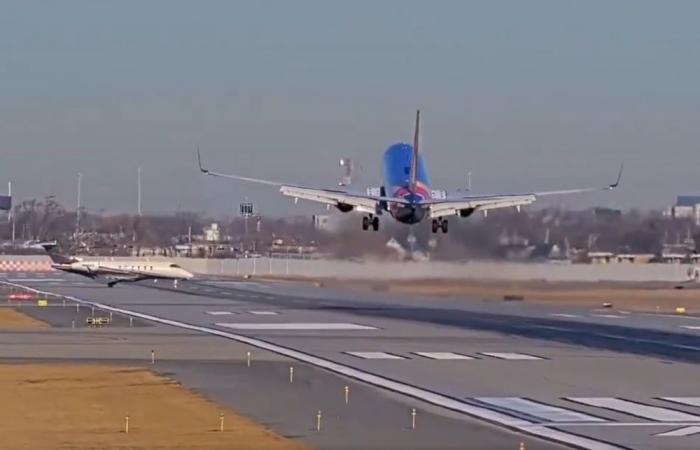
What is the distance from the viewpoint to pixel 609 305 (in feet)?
270

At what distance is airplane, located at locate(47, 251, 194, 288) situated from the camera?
4811 inches

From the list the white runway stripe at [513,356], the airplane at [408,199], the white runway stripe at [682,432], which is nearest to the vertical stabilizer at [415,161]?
the airplane at [408,199]

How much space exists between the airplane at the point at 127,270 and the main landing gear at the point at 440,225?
45001mm

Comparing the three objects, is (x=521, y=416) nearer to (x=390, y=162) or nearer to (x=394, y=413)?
(x=394, y=413)

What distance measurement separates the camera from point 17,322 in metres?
64.1

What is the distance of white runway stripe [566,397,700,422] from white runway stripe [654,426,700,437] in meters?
1.47

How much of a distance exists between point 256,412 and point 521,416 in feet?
17.3

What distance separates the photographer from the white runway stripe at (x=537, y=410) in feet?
97.0

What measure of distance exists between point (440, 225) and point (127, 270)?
48415 millimetres

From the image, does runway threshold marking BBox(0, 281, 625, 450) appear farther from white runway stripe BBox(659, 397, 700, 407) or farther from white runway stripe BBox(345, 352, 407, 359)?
white runway stripe BBox(659, 397, 700, 407)

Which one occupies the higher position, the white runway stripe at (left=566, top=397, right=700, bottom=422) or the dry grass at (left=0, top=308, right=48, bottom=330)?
the dry grass at (left=0, top=308, right=48, bottom=330)

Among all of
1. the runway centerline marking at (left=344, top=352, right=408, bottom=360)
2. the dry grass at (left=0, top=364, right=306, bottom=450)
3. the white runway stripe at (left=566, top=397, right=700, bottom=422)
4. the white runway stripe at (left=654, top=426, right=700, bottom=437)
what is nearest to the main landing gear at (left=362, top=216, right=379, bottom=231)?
the runway centerline marking at (left=344, top=352, right=408, bottom=360)

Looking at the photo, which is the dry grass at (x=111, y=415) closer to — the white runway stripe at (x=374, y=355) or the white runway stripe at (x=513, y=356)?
the white runway stripe at (x=374, y=355)

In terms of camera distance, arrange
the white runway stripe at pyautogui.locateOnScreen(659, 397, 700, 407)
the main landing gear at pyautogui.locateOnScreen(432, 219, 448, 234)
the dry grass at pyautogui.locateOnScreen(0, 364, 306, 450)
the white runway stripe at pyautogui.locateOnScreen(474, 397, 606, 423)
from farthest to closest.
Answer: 1. the main landing gear at pyautogui.locateOnScreen(432, 219, 448, 234)
2. the white runway stripe at pyautogui.locateOnScreen(659, 397, 700, 407)
3. the white runway stripe at pyautogui.locateOnScreen(474, 397, 606, 423)
4. the dry grass at pyautogui.locateOnScreen(0, 364, 306, 450)
